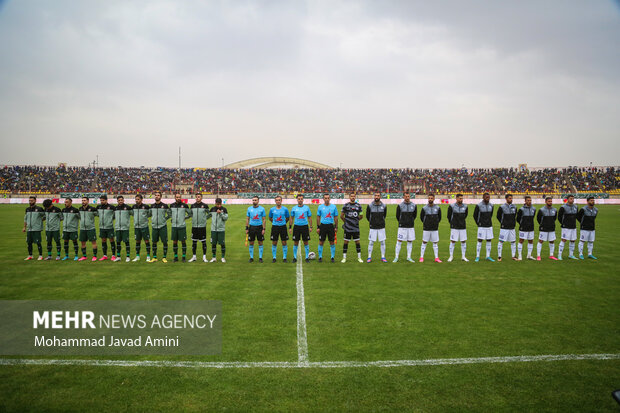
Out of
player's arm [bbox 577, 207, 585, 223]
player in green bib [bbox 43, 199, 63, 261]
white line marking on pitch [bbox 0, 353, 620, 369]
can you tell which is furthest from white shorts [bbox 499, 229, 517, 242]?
player in green bib [bbox 43, 199, 63, 261]

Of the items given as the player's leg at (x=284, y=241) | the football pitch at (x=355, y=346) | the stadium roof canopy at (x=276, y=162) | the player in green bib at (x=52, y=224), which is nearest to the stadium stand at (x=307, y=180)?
the stadium roof canopy at (x=276, y=162)

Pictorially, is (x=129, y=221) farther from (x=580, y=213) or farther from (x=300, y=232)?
(x=580, y=213)

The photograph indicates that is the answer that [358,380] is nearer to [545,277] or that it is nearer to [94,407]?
[94,407]

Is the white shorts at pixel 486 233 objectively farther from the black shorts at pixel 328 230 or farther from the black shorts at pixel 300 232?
the black shorts at pixel 300 232

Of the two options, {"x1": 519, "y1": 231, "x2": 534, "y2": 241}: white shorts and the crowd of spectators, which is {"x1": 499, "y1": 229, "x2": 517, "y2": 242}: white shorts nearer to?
{"x1": 519, "y1": 231, "x2": 534, "y2": 241}: white shorts

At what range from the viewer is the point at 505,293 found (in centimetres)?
830

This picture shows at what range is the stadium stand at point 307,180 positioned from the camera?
175ft

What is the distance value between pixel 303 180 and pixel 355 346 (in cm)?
5542

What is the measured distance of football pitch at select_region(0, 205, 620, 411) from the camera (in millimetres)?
4219

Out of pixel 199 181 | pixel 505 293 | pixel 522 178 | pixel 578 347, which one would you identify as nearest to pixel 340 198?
pixel 199 181

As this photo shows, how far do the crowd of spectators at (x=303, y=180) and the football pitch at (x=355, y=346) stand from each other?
45.9m

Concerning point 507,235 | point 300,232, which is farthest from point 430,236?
point 300,232

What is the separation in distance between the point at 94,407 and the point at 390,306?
5349 mm

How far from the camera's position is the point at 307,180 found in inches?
2370
